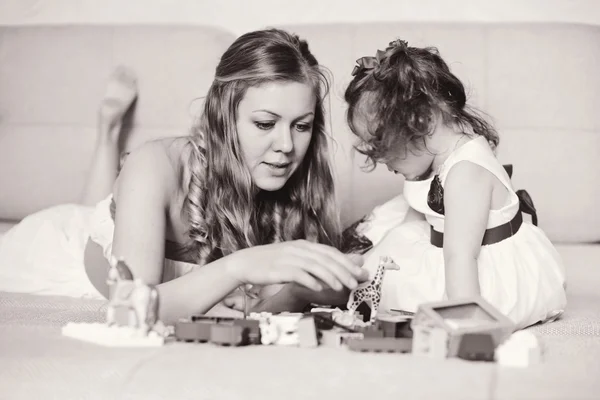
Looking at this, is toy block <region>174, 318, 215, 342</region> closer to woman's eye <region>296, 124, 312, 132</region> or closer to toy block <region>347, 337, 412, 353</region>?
toy block <region>347, 337, 412, 353</region>

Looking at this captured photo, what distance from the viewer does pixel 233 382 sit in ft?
3.05

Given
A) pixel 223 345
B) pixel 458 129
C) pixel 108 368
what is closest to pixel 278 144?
pixel 458 129

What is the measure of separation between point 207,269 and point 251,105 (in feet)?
1.40

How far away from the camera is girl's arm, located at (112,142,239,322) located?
1287mm

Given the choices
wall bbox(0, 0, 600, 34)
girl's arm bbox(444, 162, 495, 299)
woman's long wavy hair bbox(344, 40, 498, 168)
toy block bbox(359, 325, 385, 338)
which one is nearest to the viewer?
toy block bbox(359, 325, 385, 338)

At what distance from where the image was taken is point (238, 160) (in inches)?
64.7

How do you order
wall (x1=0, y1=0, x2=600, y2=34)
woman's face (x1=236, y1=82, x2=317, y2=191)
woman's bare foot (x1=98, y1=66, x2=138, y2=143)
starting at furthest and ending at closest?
wall (x1=0, y1=0, x2=600, y2=34) → woman's bare foot (x1=98, y1=66, x2=138, y2=143) → woman's face (x1=236, y1=82, x2=317, y2=191)

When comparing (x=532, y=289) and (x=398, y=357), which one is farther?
(x=532, y=289)

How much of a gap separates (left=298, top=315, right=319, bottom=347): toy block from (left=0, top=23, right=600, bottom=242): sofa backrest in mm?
1238

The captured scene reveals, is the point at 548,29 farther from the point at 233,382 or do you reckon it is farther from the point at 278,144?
the point at 233,382

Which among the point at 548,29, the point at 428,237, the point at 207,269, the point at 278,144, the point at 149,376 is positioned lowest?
the point at 149,376

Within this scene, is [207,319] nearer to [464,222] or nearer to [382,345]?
[382,345]

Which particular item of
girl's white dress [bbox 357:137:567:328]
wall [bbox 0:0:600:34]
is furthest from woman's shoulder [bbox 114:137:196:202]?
wall [bbox 0:0:600:34]

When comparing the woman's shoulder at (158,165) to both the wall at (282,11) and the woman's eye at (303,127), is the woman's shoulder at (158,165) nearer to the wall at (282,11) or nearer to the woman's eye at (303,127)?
the woman's eye at (303,127)
